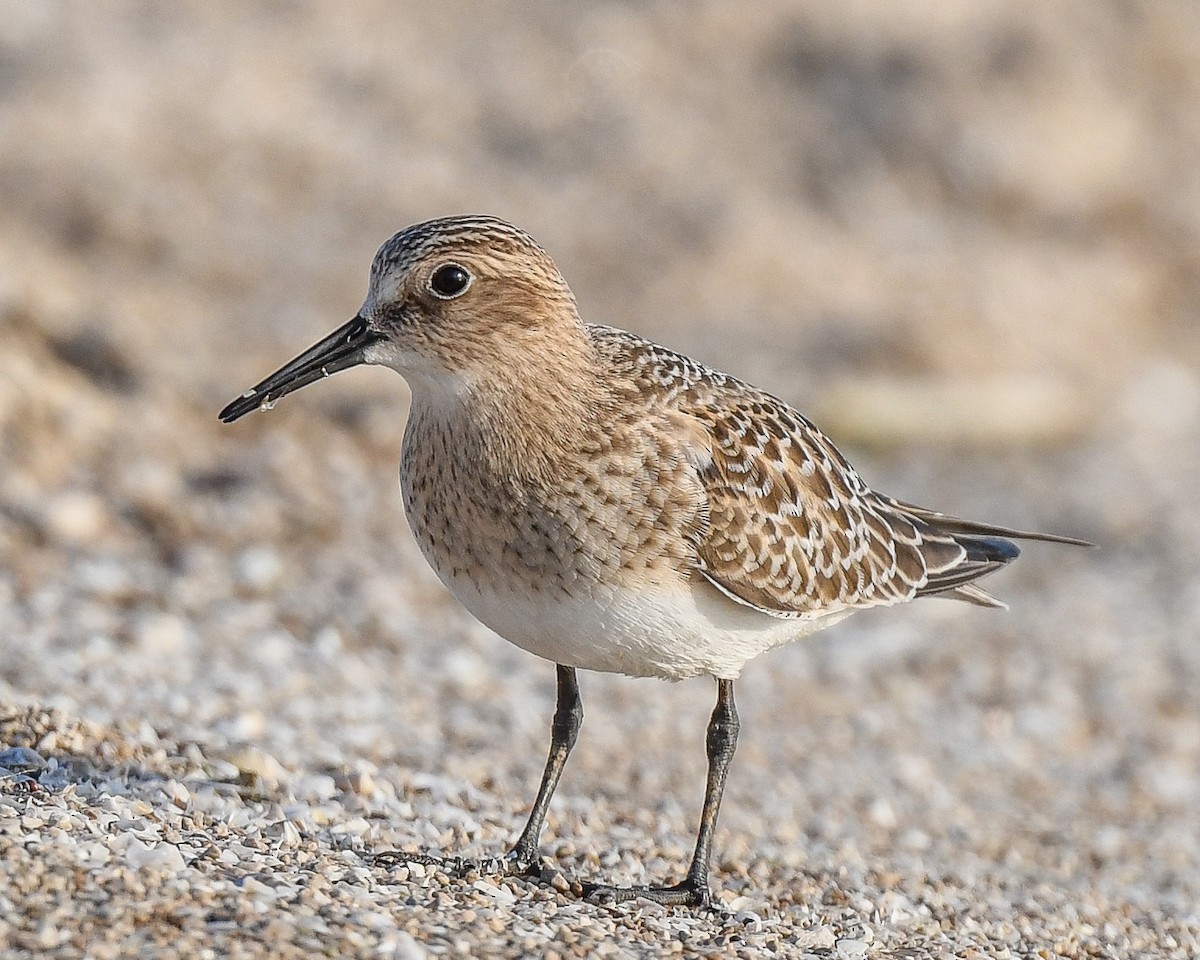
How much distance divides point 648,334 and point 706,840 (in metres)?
7.62

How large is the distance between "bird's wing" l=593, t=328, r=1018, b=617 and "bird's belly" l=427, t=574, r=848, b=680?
0.38ft

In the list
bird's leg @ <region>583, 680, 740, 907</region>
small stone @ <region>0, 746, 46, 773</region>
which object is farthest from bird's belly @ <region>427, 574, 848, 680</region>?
small stone @ <region>0, 746, 46, 773</region>

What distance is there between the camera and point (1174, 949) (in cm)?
610

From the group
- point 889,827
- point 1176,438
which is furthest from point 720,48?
point 889,827

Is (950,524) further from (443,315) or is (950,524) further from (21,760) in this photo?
(21,760)

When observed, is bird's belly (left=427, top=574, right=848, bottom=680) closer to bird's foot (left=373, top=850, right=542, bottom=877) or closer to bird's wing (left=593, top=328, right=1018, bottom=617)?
bird's wing (left=593, top=328, right=1018, bottom=617)

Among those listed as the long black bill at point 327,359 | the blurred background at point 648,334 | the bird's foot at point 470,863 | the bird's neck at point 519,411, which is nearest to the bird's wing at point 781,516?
the bird's neck at point 519,411

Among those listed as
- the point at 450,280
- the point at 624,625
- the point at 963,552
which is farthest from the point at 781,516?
the point at 450,280

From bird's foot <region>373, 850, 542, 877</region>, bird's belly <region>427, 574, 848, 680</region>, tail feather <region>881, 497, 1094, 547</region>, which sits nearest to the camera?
bird's belly <region>427, 574, 848, 680</region>

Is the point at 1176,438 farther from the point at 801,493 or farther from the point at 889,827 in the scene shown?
the point at 801,493

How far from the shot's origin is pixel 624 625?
5.17m

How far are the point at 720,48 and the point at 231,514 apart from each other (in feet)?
28.1

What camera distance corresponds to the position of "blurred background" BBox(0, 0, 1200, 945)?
8078 millimetres

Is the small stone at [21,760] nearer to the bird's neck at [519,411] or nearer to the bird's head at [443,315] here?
the bird's head at [443,315]
